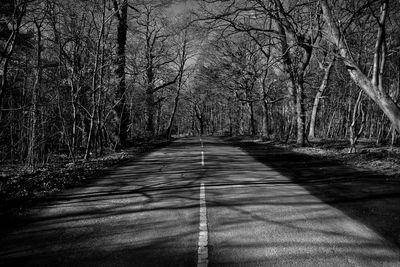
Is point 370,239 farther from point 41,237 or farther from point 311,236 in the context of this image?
point 41,237

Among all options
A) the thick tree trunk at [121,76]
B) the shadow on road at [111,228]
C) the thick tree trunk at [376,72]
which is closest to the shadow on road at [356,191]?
the thick tree trunk at [376,72]

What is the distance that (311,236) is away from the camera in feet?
16.0

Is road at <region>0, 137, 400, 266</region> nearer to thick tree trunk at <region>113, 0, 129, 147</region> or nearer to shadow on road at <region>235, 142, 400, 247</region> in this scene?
shadow on road at <region>235, 142, 400, 247</region>

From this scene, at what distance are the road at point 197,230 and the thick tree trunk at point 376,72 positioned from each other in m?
3.66

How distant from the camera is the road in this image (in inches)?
167

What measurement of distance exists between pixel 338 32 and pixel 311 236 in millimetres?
8256

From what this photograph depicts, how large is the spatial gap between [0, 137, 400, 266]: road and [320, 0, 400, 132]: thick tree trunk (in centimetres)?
366

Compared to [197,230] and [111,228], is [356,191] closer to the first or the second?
[197,230]

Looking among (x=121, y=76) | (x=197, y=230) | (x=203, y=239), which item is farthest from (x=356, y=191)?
(x=121, y=76)

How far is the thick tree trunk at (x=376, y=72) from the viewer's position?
9.45m

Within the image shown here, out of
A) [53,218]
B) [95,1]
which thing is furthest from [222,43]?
[53,218]

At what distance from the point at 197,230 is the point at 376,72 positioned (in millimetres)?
7898

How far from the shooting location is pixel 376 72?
9.87 m

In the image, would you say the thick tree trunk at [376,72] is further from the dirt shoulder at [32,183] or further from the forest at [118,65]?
the dirt shoulder at [32,183]
